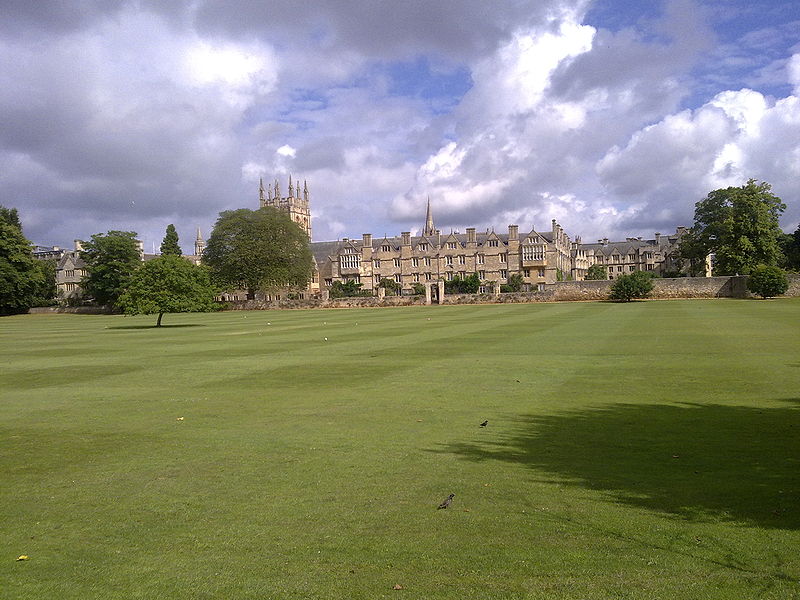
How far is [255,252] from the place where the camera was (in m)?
85.1

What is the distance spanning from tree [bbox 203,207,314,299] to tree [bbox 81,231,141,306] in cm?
1005

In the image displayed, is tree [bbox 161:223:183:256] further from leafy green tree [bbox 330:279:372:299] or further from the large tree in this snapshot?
the large tree

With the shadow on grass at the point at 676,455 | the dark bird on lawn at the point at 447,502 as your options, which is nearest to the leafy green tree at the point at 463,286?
the shadow on grass at the point at 676,455

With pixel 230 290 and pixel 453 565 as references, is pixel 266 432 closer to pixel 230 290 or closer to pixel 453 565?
pixel 453 565

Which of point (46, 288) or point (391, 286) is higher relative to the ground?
point (391, 286)

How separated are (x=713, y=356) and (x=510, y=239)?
8521 centimetres

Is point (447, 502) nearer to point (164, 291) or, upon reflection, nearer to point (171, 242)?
point (164, 291)

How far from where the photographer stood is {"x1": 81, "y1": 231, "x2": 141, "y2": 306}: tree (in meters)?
84.3

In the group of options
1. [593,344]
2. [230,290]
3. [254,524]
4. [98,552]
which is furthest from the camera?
[230,290]

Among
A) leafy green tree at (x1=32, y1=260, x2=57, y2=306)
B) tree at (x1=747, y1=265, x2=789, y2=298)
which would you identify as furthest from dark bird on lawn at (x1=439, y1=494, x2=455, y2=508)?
leafy green tree at (x1=32, y1=260, x2=57, y2=306)

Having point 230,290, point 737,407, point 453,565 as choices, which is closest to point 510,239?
point 230,290

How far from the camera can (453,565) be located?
496cm

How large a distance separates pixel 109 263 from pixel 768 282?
7659cm

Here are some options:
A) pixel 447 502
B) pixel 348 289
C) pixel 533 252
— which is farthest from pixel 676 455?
pixel 348 289
